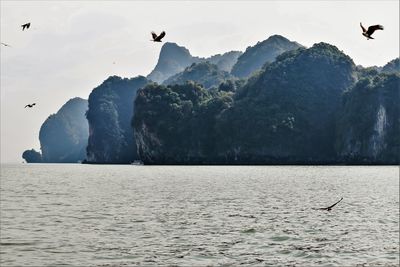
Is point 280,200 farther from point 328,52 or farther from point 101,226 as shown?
point 328,52

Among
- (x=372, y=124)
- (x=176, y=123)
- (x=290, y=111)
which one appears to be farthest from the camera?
(x=176, y=123)

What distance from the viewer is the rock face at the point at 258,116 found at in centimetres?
17162

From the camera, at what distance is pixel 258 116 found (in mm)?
174750

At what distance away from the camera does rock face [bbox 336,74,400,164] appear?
525ft

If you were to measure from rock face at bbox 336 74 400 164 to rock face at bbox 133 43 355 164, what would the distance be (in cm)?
915

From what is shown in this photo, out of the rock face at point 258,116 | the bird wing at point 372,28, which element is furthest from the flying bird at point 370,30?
the rock face at point 258,116

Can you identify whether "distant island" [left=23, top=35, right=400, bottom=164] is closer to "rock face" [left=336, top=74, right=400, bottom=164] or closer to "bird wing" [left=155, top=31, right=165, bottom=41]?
"rock face" [left=336, top=74, right=400, bottom=164]

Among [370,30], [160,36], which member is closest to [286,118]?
[160,36]

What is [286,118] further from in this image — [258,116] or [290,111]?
[258,116]

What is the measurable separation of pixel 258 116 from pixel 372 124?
34.8 m

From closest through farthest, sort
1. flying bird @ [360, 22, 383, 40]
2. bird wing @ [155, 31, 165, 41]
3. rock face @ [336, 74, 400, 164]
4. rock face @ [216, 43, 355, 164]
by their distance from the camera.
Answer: flying bird @ [360, 22, 383, 40]
bird wing @ [155, 31, 165, 41]
rock face @ [336, 74, 400, 164]
rock face @ [216, 43, 355, 164]

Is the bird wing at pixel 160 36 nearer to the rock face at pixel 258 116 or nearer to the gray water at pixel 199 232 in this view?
the gray water at pixel 199 232

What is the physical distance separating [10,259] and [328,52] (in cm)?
18060

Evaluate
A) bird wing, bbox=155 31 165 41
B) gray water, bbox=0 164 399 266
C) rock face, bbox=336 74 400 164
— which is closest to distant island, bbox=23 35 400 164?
rock face, bbox=336 74 400 164
